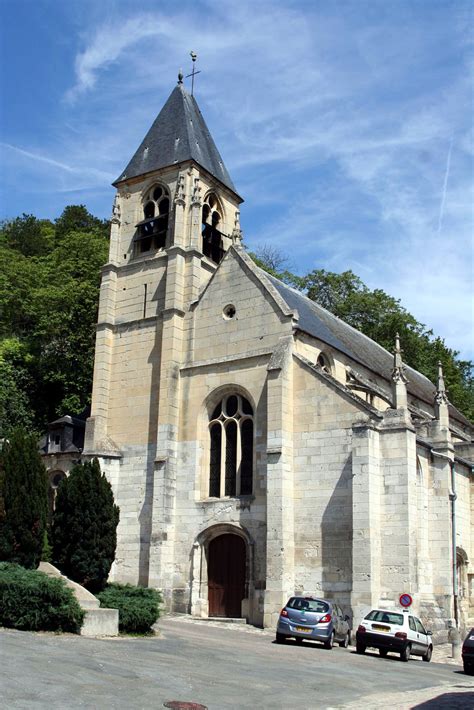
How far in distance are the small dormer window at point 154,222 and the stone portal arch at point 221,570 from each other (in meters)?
12.5

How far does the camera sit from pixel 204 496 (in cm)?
2742

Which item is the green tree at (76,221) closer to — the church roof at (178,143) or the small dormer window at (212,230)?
the church roof at (178,143)

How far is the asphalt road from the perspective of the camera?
35.0 ft

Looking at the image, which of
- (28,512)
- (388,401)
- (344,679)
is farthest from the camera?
(388,401)

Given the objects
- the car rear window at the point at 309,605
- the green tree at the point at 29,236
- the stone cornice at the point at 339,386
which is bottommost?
the car rear window at the point at 309,605

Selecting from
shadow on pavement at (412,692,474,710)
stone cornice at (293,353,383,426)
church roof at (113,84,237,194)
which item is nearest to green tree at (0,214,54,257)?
church roof at (113,84,237,194)

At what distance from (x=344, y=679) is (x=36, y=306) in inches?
1431

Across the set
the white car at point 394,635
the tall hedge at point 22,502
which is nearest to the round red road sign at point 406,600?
the white car at point 394,635

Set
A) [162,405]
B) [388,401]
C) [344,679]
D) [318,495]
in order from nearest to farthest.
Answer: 1. [344,679]
2. [318,495]
3. [162,405]
4. [388,401]

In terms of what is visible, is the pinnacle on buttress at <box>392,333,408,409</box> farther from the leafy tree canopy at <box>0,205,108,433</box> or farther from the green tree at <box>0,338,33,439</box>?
the green tree at <box>0,338,33,439</box>

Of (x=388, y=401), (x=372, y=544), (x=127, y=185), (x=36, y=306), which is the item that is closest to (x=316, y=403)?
(x=372, y=544)

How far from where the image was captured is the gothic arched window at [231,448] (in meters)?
26.8

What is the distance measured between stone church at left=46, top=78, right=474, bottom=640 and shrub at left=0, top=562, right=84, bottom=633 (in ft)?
28.2

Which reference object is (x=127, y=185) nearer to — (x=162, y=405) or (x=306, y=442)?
(x=162, y=405)
